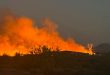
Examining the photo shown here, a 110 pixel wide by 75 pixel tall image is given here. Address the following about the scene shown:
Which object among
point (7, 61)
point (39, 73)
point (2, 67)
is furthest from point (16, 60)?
point (39, 73)

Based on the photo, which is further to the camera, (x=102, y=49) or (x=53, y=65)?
(x=102, y=49)

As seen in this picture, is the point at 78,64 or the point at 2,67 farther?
the point at 78,64

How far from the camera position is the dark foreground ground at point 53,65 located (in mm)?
49312

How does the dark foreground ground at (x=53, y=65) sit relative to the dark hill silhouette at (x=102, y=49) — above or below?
below

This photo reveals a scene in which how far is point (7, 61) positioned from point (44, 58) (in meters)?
4.57

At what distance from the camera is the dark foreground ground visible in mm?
49312

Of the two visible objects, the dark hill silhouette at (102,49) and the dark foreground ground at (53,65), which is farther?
the dark hill silhouette at (102,49)

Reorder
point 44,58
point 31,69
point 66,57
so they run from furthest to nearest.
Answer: point 66,57 → point 44,58 → point 31,69

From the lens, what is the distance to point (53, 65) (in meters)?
53.7

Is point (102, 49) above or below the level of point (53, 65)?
above

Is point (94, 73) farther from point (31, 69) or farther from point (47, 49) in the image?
point (47, 49)

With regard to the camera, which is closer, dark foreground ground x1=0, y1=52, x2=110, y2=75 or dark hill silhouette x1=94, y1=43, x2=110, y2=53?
A: dark foreground ground x1=0, y1=52, x2=110, y2=75

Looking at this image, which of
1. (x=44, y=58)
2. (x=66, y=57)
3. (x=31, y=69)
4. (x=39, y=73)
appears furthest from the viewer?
(x=66, y=57)

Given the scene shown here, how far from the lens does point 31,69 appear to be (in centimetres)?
5116
